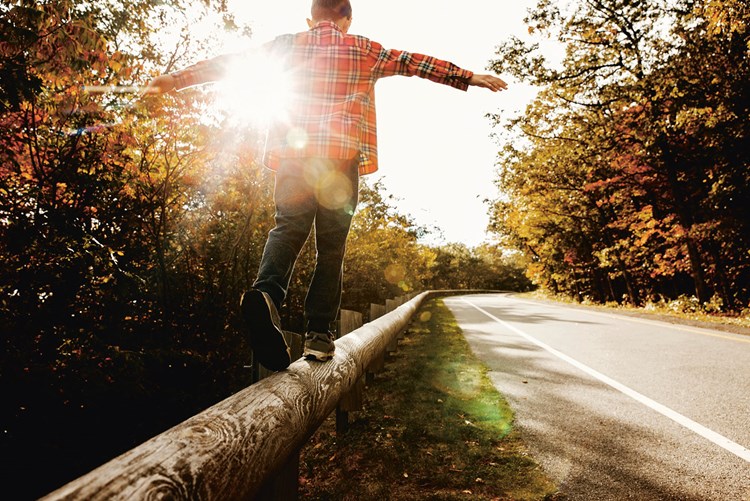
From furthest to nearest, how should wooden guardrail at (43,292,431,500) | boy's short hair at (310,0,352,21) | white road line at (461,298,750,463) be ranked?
white road line at (461,298,750,463)
boy's short hair at (310,0,352,21)
wooden guardrail at (43,292,431,500)

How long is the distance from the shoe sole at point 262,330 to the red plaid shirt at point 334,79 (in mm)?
878

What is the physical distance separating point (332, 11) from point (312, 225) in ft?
4.18

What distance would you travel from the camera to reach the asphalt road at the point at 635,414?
8.42ft

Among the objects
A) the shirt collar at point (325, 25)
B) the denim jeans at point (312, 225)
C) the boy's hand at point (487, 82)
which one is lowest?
the denim jeans at point (312, 225)

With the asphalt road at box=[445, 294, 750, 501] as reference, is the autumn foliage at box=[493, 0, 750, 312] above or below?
above

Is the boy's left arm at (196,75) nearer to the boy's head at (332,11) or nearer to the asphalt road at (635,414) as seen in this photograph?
the boy's head at (332,11)

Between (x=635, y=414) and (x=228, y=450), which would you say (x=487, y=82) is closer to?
(x=228, y=450)

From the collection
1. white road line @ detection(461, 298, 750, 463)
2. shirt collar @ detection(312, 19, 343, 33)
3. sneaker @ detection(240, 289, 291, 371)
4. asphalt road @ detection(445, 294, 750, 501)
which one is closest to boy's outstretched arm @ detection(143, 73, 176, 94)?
shirt collar @ detection(312, 19, 343, 33)

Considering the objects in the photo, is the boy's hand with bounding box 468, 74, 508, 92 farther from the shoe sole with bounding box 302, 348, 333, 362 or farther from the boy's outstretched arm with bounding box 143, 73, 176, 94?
the shoe sole with bounding box 302, 348, 333, 362

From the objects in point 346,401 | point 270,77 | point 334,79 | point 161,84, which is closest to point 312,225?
point 334,79

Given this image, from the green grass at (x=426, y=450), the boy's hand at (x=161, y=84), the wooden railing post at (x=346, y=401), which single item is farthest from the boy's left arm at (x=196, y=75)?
the green grass at (x=426, y=450)

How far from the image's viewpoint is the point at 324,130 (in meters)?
2.35

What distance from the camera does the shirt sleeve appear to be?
2457mm

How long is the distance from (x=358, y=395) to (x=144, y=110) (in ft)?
13.5
